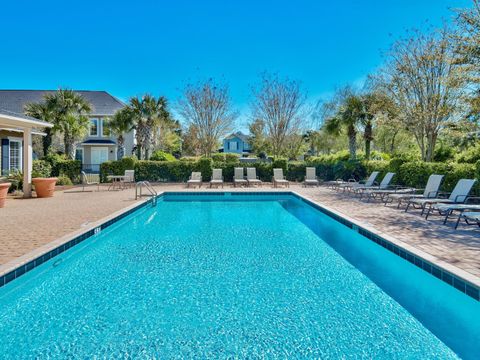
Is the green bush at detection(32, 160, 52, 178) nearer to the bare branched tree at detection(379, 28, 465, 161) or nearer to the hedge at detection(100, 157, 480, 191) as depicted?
the hedge at detection(100, 157, 480, 191)

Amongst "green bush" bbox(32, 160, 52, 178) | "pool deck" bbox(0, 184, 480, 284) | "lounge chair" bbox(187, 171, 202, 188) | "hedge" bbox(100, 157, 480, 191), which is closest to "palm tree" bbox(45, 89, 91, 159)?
"green bush" bbox(32, 160, 52, 178)

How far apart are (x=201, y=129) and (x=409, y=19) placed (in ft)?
46.8

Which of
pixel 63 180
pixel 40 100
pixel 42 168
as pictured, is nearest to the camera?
pixel 42 168

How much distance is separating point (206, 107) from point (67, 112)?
8.85 metres

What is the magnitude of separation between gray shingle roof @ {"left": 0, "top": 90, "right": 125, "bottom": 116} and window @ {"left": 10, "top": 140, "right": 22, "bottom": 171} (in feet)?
49.8

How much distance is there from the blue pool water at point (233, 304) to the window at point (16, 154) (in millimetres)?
12907

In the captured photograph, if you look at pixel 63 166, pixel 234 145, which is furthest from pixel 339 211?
pixel 234 145

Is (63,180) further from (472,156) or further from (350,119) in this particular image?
(472,156)

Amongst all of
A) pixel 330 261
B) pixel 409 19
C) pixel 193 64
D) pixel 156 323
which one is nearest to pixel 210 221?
pixel 330 261

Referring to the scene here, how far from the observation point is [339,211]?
9.47 meters

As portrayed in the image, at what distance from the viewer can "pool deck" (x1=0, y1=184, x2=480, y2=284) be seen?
16.6ft

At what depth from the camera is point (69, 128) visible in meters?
19.9

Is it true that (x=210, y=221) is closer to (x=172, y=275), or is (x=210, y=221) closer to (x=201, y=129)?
(x=172, y=275)

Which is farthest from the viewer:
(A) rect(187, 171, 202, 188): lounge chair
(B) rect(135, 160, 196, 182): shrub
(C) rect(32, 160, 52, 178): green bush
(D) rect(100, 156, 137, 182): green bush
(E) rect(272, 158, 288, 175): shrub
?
(E) rect(272, 158, 288, 175): shrub
